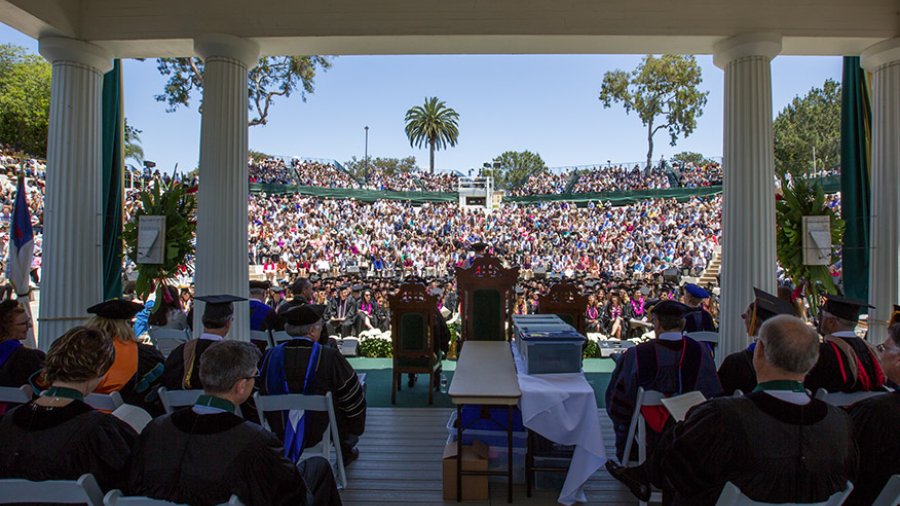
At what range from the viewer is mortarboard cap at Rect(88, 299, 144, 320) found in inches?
143

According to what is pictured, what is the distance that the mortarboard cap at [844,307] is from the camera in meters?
3.79

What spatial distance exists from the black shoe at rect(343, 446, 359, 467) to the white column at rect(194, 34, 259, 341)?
6.70 feet

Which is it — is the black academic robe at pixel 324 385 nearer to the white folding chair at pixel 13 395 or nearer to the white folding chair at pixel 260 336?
the white folding chair at pixel 13 395

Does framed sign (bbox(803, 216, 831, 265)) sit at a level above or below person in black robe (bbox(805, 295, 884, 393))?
above

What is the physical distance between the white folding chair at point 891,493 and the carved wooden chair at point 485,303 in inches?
188

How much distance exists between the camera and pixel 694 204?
1129 inches

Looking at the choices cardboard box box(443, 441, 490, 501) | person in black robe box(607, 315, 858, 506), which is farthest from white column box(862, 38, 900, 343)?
person in black robe box(607, 315, 858, 506)

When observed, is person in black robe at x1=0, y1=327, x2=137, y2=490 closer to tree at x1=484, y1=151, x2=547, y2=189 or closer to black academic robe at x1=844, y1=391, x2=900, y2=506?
black academic robe at x1=844, y1=391, x2=900, y2=506

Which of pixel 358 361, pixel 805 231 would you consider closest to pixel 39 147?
pixel 358 361

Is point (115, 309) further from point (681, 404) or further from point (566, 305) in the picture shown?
point (566, 305)

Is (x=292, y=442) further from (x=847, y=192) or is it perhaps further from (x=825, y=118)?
(x=825, y=118)

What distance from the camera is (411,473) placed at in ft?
14.7

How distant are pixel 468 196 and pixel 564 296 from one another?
3604 centimetres

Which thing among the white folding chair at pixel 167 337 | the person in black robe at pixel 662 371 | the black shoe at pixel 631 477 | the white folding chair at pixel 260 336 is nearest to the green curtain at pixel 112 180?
the white folding chair at pixel 167 337
